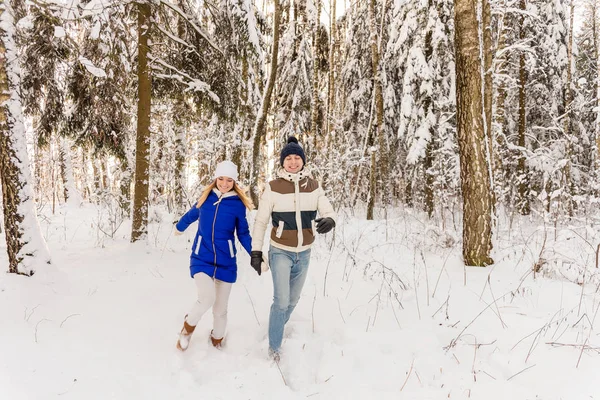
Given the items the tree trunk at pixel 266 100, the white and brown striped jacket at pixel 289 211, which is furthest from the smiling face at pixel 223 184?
the tree trunk at pixel 266 100

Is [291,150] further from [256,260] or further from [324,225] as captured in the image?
[256,260]

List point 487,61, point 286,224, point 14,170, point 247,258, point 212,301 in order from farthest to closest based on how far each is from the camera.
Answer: point 487,61 → point 247,258 → point 14,170 → point 212,301 → point 286,224

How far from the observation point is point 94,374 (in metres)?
3.17

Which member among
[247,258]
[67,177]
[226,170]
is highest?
[67,177]

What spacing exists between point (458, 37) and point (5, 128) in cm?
664

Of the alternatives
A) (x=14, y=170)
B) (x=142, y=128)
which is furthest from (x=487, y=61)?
(x=14, y=170)

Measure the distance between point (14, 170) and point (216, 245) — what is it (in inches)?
139

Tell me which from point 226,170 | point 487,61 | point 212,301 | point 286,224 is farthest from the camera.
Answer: point 487,61

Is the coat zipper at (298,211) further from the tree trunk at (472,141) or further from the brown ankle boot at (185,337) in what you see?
the tree trunk at (472,141)

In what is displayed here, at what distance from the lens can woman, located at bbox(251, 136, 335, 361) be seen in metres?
3.44

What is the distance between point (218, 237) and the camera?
12.0ft

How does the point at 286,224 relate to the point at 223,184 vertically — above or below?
below

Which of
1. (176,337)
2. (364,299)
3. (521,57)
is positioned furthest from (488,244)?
(521,57)

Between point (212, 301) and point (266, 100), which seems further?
point (266, 100)
